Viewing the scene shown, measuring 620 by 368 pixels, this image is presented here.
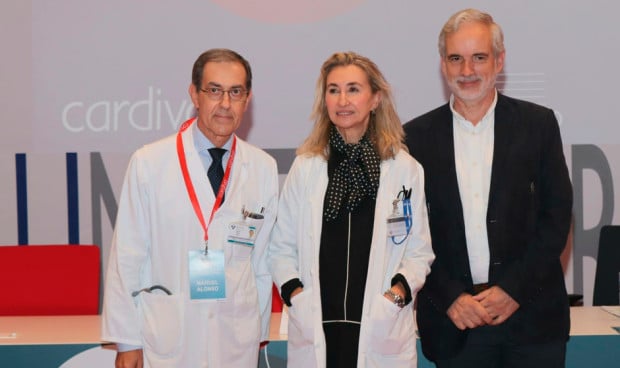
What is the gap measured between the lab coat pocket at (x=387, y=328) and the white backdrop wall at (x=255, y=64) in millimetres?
2738

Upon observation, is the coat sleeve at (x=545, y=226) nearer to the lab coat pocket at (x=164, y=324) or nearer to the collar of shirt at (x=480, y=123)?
the collar of shirt at (x=480, y=123)

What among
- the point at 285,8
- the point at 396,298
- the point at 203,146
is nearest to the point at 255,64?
the point at 285,8

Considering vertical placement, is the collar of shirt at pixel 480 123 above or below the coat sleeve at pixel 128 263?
above

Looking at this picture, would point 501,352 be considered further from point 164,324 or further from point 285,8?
point 285,8

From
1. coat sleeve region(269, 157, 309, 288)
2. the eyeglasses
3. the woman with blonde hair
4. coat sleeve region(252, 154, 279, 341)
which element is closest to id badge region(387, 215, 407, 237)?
the woman with blonde hair

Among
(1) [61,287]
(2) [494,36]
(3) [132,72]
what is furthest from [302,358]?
(3) [132,72]

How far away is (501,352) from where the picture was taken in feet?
10.0

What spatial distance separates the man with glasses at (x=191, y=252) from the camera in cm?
286

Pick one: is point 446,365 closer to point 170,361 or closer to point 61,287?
point 170,361

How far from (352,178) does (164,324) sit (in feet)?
2.88

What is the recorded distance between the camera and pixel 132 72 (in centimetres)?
542

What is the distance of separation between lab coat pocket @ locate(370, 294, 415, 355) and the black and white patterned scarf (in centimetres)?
37

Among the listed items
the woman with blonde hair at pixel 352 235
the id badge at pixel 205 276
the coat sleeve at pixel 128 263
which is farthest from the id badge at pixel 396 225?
the coat sleeve at pixel 128 263

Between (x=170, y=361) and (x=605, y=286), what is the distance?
2923mm
